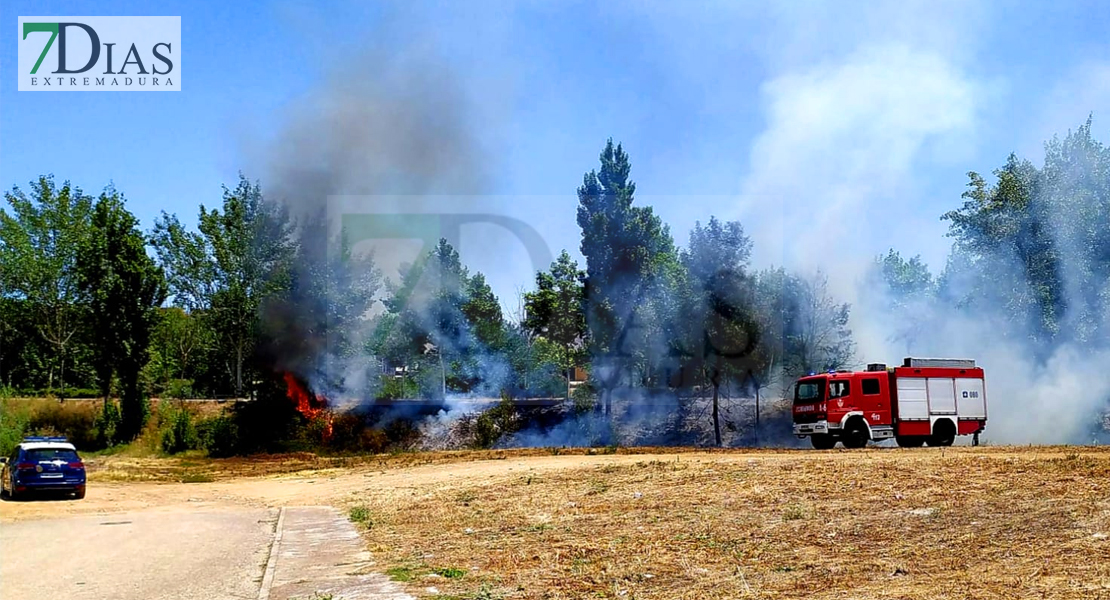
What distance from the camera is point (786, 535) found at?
12930mm

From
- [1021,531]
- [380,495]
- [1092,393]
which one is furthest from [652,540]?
[1092,393]

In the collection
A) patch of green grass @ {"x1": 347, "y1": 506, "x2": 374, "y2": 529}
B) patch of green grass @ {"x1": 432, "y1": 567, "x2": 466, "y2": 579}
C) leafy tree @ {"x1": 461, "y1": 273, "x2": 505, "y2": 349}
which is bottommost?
patch of green grass @ {"x1": 347, "y1": 506, "x2": 374, "y2": 529}

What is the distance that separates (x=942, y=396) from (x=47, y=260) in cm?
5306

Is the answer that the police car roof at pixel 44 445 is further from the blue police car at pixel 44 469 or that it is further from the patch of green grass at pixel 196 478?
the patch of green grass at pixel 196 478

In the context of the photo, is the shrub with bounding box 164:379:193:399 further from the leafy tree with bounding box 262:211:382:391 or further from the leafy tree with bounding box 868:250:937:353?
the leafy tree with bounding box 868:250:937:353

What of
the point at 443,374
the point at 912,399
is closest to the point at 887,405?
the point at 912,399

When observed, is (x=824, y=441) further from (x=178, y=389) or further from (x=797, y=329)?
(x=178, y=389)

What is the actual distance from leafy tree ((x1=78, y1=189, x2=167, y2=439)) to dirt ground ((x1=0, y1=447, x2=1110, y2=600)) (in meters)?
24.2

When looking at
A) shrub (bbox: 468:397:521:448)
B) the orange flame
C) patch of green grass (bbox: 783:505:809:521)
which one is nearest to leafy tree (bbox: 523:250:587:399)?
shrub (bbox: 468:397:521:448)

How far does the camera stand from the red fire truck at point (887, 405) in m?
31.7

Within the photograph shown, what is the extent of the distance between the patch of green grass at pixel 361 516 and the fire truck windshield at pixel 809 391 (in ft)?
54.5

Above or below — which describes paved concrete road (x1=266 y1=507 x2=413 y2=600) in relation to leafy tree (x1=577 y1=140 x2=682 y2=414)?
below

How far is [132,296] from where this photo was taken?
4944cm

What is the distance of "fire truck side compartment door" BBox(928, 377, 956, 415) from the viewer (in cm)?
3250
